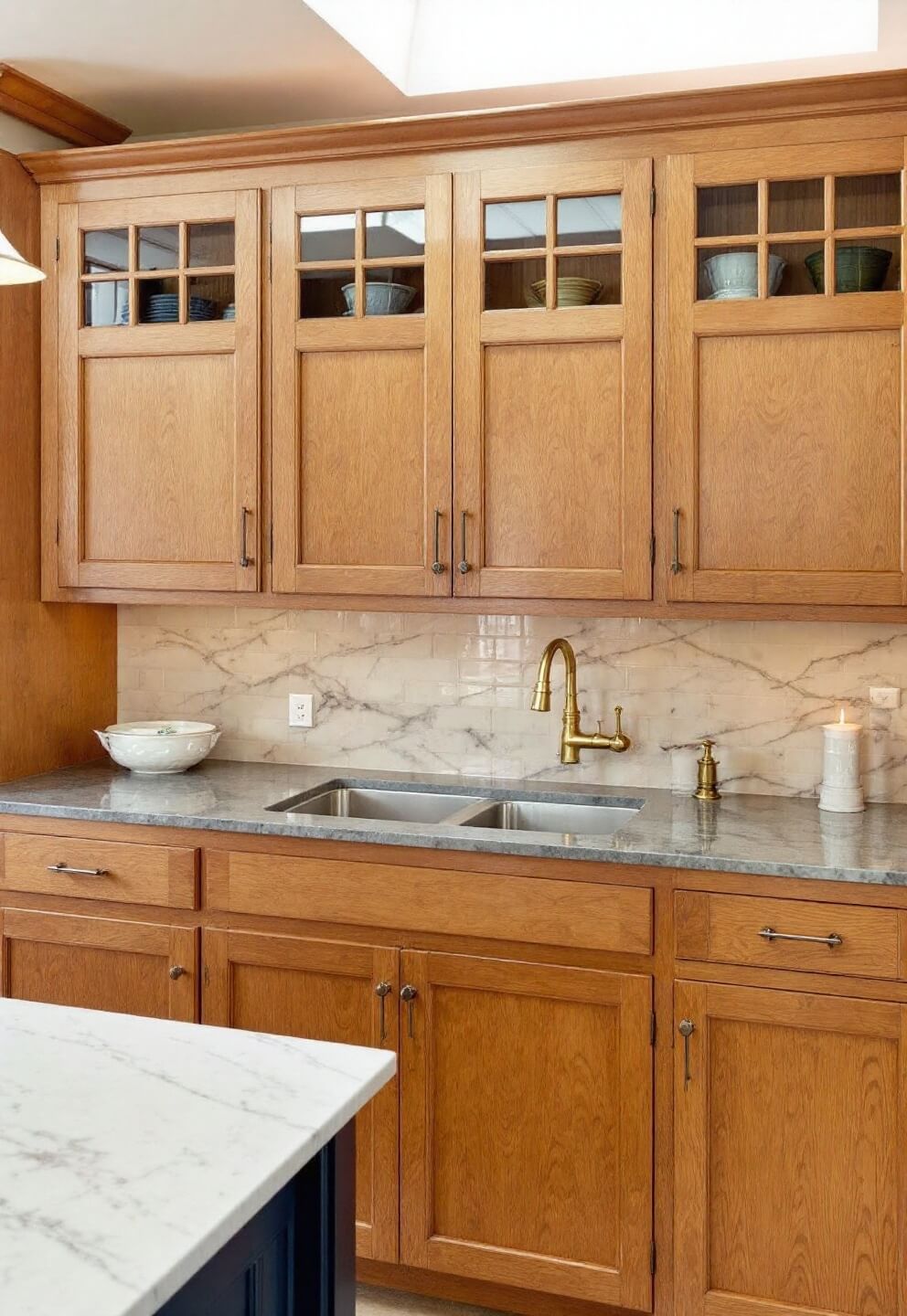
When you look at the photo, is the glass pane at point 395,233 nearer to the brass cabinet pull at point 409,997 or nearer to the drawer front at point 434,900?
the drawer front at point 434,900

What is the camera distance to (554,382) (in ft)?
9.02

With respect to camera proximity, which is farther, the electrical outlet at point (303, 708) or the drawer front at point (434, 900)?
the electrical outlet at point (303, 708)

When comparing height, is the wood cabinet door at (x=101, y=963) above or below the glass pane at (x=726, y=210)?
below

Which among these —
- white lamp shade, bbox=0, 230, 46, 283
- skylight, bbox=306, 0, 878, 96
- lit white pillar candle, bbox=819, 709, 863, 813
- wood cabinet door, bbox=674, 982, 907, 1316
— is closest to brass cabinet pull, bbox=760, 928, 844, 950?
wood cabinet door, bbox=674, 982, 907, 1316

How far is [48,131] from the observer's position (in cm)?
320

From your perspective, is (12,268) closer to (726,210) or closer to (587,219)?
(587,219)

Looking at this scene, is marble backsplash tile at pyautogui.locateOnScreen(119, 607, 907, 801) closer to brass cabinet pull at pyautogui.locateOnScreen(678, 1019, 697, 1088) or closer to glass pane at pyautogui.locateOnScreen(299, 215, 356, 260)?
brass cabinet pull at pyautogui.locateOnScreen(678, 1019, 697, 1088)

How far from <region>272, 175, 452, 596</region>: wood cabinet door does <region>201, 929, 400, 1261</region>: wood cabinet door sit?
838 millimetres

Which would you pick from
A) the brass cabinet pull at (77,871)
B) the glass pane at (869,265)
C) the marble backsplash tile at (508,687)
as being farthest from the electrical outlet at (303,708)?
the glass pane at (869,265)

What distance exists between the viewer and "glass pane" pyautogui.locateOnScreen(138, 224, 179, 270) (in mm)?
3035

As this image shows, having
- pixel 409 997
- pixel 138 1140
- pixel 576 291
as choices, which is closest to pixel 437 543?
pixel 576 291

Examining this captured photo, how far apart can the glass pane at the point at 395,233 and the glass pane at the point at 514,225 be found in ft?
0.52

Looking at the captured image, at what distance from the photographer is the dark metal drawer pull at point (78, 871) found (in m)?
2.77

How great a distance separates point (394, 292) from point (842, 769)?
4.86ft
